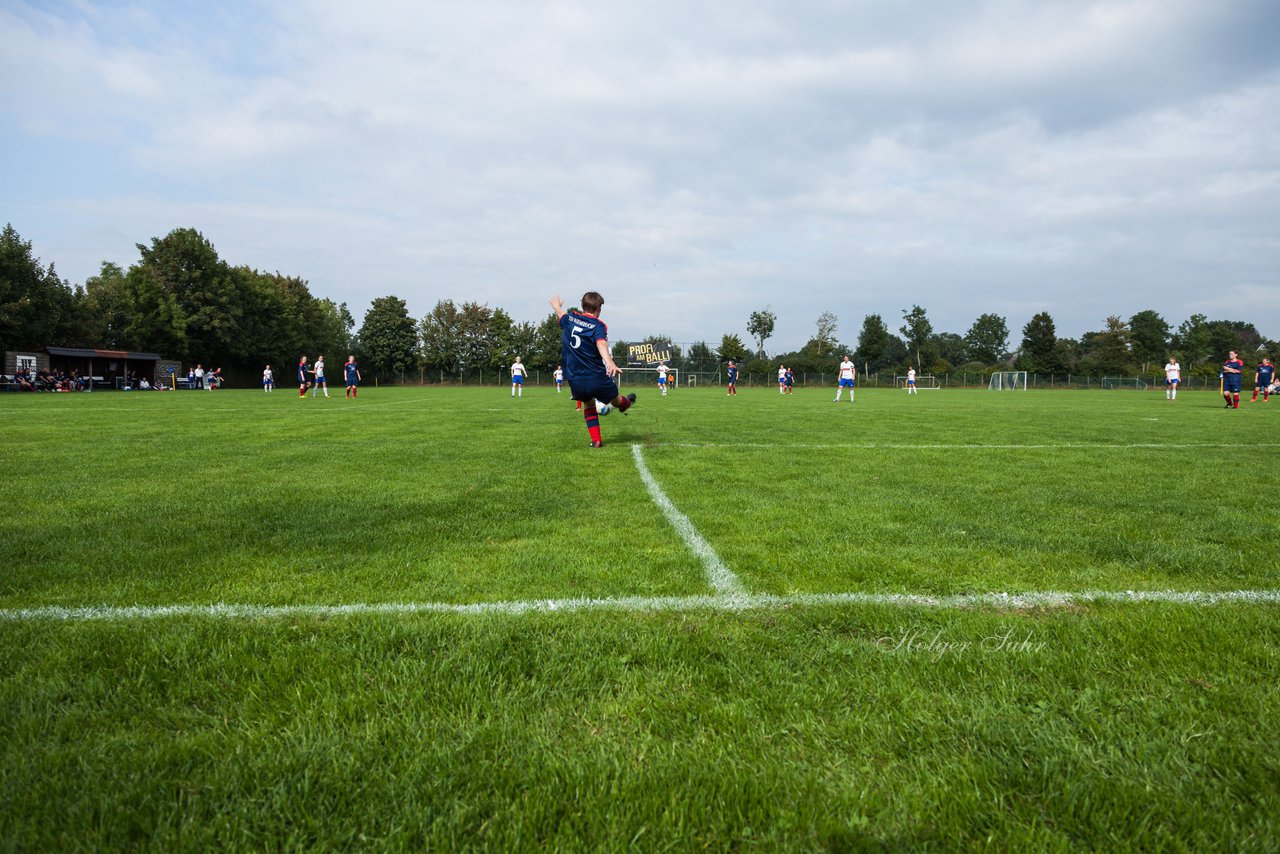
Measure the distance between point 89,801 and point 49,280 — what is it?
63.8m

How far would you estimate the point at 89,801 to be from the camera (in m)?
1.63

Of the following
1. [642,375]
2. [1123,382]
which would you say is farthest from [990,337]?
[642,375]

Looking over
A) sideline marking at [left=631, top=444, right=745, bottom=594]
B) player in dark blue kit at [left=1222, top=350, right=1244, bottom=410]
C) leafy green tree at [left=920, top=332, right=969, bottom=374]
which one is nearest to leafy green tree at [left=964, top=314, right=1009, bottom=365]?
leafy green tree at [left=920, top=332, right=969, bottom=374]

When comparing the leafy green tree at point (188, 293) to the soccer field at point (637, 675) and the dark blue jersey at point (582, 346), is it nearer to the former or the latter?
the dark blue jersey at point (582, 346)

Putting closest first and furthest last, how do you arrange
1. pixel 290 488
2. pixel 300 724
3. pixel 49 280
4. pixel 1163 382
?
pixel 300 724 < pixel 290 488 < pixel 49 280 < pixel 1163 382

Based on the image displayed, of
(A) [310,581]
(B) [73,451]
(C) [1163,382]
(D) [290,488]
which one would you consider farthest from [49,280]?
(C) [1163,382]

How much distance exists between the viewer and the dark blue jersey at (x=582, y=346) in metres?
8.80

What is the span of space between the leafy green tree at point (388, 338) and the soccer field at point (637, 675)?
7585cm

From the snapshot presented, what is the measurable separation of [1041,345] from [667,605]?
95636 mm

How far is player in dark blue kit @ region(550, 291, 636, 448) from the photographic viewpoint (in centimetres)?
875

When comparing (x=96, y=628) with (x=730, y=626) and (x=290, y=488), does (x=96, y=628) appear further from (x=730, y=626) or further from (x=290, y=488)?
(x=290, y=488)

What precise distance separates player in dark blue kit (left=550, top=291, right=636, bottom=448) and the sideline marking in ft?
8.81

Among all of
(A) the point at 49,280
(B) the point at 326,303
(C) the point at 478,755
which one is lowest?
(C) the point at 478,755

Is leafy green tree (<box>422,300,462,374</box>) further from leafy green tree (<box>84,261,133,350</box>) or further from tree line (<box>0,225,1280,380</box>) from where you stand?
leafy green tree (<box>84,261,133,350</box>)
